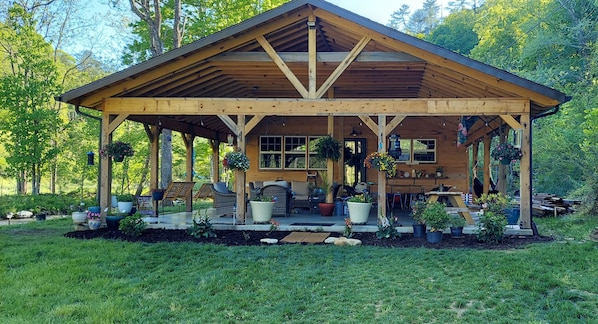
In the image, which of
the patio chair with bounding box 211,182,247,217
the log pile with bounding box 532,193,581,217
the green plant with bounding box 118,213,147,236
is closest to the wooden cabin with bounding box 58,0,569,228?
the green plant with bounding box 118,213,147,236

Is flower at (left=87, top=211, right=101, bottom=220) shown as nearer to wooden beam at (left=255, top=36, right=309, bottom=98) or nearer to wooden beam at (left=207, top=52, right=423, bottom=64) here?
wooden beam at (left=207, top=52, right=423, bottom=64)

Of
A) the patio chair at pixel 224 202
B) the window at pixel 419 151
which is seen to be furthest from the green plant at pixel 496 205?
the window at pixel 419 151

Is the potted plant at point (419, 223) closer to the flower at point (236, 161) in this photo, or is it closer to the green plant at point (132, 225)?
the flower at point (236, 161)

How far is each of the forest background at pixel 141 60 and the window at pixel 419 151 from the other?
Answer: 132 inches

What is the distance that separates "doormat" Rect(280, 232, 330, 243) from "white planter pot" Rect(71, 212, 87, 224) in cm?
367

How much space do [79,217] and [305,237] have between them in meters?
4.05

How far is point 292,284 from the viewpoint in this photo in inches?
189

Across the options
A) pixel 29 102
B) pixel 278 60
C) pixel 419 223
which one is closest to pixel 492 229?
pixel 419 223

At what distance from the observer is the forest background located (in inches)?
502

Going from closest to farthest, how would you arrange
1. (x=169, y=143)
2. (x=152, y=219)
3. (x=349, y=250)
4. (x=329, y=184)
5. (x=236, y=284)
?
(x=236, y=284) < (x=349, y=250) < (x=152, y=219) < (x=329, y=184) < (x=169, y=143)

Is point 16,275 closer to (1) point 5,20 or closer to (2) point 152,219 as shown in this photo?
(2) point 152,219

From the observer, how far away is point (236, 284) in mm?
4832

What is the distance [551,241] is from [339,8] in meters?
4.88

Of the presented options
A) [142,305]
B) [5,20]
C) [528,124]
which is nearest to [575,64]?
[528,124]
